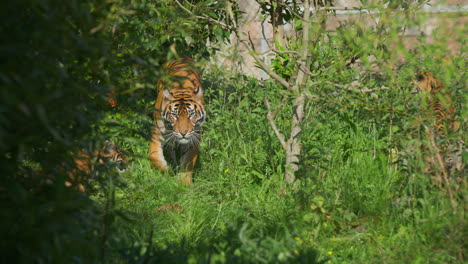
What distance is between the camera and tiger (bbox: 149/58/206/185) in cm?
546

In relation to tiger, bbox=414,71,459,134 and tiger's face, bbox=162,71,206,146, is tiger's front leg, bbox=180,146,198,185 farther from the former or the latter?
tiger, bbox=414,71,459,134

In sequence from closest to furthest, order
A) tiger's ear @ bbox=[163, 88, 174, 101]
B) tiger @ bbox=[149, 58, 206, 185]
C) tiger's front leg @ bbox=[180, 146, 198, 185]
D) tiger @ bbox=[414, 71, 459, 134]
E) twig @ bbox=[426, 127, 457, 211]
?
twig @ bbox=[426, 127, 457, 211] → tiger @ bbox=[414, 71, 459, 134] → tiger's front leg @ bbox=[180, 146, 198, 185] → tiger @ bbox=[149, 58, 206, 185] → tiger's ear @ bbox=[163, 88, 174, 101]

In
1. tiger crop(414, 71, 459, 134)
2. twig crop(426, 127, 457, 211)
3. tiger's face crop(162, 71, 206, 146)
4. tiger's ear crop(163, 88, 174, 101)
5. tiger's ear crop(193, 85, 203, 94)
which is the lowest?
twig crop(426, 127, 457, 211)

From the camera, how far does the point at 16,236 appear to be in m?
2.15

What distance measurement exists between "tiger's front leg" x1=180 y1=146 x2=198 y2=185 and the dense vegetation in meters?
0.12

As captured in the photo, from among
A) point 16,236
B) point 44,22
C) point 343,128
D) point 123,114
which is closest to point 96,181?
point 123,114

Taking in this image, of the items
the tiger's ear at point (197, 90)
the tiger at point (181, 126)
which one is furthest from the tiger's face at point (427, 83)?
the tiger's ear at point (197, 90)

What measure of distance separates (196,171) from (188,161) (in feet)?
0.53

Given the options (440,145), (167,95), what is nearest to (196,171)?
(167,95)

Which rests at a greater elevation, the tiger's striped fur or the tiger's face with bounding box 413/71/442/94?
the tiger's face with bounding box 413/71/442/94

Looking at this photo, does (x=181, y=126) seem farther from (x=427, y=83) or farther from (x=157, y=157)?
(x=427, y=83)

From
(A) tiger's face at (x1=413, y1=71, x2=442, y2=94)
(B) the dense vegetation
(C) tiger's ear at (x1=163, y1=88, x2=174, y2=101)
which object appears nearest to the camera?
(B) the dense vegetation

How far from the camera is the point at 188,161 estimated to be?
5.43m

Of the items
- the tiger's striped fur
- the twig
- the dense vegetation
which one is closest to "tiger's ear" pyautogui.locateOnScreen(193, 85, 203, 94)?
the dense vegetation
